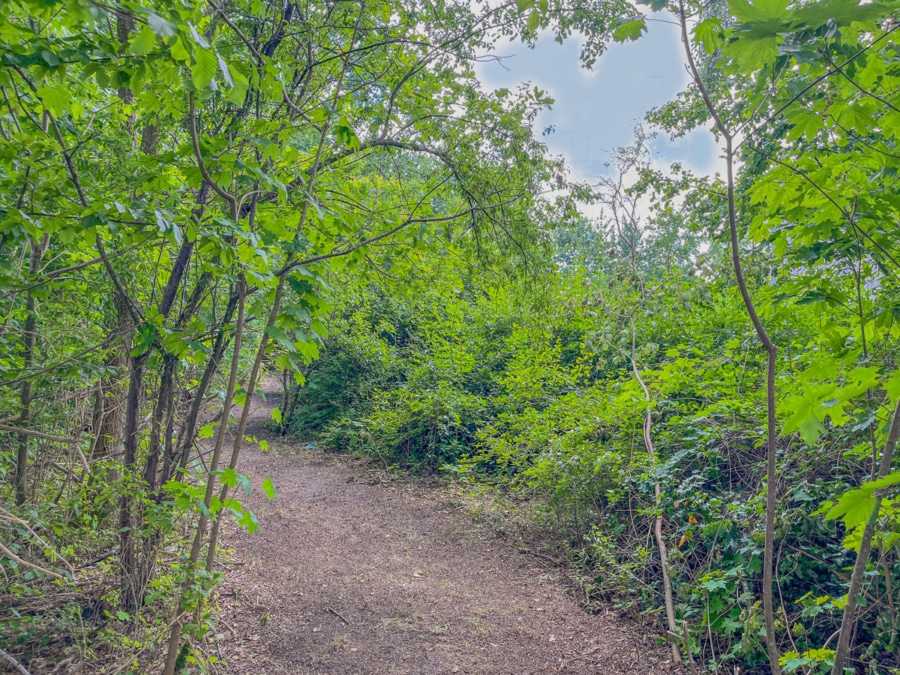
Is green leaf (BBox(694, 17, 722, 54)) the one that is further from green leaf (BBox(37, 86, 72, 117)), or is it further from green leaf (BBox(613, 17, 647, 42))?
→ green leaf (BBox(37, 86, 72, 117))

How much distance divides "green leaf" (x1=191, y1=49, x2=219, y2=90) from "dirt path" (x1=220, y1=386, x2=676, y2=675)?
3.16m

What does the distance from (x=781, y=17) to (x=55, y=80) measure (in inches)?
104

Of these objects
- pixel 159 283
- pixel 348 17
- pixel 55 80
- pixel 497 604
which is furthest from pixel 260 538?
pixel 348 17

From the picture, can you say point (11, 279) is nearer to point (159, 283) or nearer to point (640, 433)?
point (159, 283)

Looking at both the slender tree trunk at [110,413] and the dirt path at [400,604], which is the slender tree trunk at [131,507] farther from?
the dirt path at [400,604]

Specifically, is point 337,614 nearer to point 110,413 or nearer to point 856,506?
point 110,413

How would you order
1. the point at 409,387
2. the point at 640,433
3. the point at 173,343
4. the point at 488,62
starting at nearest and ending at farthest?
the point at 173,343 < the point at 488,62 < the point at 640,433 < the point at 409,387

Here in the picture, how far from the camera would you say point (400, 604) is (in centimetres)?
378

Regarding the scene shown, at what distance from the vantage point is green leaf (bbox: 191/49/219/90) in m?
1.36

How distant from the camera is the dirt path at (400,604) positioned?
3080 millimetres

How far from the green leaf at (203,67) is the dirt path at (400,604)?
3.16 metres

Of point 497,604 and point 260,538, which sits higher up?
point 497,604

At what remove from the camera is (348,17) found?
3031 mm

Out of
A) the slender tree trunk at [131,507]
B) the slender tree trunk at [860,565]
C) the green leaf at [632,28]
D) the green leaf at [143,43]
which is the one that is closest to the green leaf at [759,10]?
the green leaf at [632,28]
